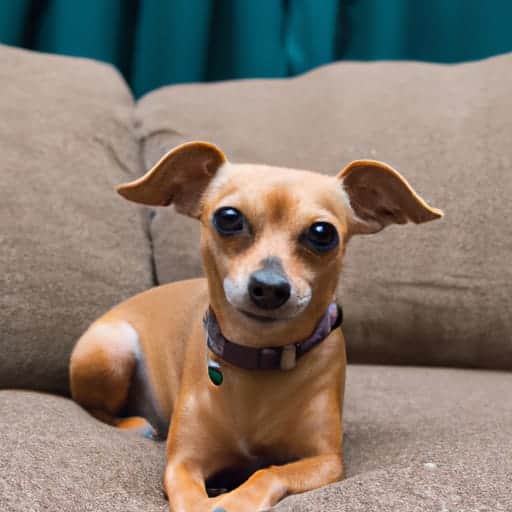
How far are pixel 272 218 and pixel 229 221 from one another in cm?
5

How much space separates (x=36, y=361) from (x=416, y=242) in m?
0.75

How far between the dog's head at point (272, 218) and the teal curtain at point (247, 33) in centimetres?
107

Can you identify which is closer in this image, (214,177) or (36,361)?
(214,177)

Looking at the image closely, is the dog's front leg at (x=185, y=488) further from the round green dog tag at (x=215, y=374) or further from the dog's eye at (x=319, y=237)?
the dog's eye at (x=319, y=237)

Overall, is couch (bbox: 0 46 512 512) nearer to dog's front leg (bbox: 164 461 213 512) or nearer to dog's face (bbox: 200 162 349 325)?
dog's front leg (bbox: 164 461 213 512)

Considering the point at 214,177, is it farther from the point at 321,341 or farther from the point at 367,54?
the point at 367,54

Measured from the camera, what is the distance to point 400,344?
1487 mm

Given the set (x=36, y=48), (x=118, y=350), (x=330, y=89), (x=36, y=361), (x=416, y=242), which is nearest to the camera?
(x=118, y=350)

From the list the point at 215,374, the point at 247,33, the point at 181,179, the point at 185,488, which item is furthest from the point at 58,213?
the point at 247,33

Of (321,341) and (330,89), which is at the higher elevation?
(330,89)

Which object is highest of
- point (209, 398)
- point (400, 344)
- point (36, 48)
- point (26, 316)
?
point (36, 48)

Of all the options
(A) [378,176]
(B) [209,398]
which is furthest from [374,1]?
(B) [209,398]

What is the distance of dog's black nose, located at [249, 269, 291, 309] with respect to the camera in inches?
31.0

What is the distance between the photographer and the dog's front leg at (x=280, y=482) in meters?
0.76
